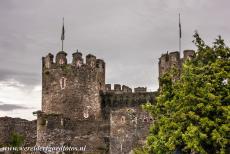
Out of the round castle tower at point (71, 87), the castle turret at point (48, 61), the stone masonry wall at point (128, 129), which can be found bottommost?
the stone masonry wall at point (128, 129)

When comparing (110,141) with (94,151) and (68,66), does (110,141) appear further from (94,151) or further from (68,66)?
(68,66)

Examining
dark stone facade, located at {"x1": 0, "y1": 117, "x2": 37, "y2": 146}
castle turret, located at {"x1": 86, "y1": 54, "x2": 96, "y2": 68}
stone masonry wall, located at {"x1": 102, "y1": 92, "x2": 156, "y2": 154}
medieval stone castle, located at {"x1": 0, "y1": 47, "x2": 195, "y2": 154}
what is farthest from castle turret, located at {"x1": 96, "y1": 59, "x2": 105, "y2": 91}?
stone masonry wall, located at {"x1": 102, "y1": 92, "x2": 156, "y2": 154}

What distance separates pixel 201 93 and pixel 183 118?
129cm

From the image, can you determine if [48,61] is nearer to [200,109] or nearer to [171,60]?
[171,60]

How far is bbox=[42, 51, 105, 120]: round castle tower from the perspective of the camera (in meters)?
49.2

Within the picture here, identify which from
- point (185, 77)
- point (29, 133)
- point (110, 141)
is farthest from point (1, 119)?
point (185, 77)

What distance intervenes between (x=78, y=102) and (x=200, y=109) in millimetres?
24988

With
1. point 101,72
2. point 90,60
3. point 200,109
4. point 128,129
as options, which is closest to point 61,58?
point 90,60

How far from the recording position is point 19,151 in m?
45.6

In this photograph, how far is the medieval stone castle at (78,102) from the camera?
141 ft

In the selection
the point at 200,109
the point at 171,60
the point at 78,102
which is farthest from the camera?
the point at 78,102

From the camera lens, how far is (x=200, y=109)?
2509 cm

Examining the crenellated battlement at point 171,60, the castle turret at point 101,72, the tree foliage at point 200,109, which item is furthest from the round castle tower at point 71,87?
the tree foliage at point 200,109

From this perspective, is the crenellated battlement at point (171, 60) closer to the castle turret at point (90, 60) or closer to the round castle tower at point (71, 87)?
the castle turret at point (90, 60)
